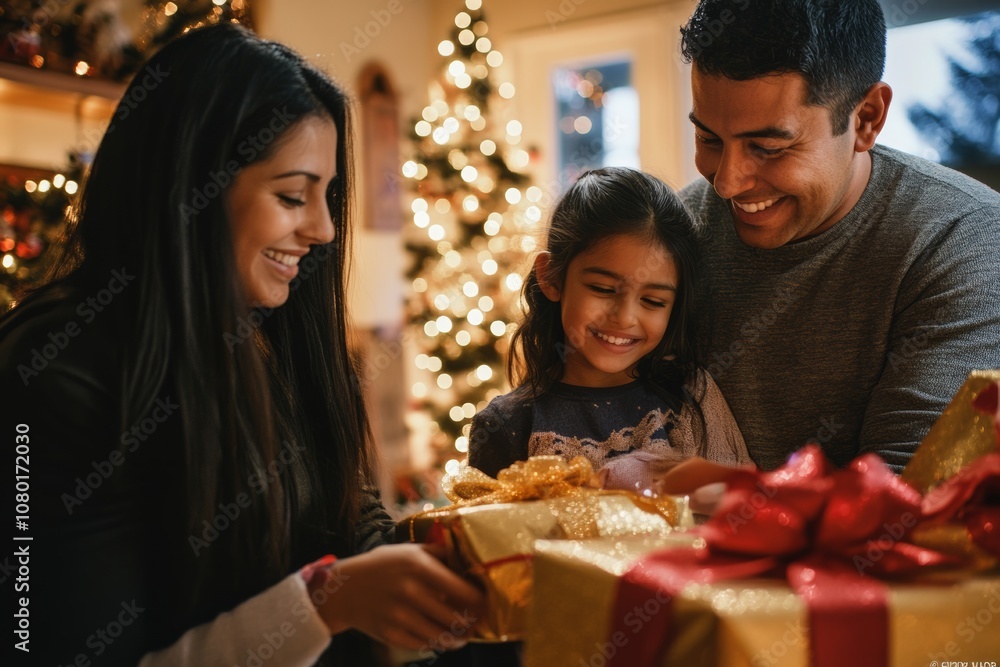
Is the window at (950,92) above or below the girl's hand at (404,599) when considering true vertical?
above

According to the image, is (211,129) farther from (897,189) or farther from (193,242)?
(897,189)

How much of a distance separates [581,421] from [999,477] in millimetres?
862

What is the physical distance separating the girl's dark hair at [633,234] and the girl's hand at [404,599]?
0.70 meters

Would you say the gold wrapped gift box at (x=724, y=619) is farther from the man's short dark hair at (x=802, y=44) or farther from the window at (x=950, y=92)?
the window at (x=950, y=92)

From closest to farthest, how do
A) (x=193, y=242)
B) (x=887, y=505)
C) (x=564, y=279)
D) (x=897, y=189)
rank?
1. (x=887, y=505)
2. (x=193, y=242)
3. (x=897, y=189)
4. (x=564, y=279)

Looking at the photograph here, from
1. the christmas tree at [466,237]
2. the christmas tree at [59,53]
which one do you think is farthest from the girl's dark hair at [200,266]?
the christmas tree at [466,237]

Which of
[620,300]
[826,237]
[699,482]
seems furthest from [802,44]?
[699,482]

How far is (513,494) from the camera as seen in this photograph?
3.43 ft

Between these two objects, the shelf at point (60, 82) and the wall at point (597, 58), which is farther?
the wall at point (597, 58)

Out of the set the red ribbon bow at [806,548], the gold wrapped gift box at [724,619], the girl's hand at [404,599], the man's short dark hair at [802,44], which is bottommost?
the girl's hand at [404,599]

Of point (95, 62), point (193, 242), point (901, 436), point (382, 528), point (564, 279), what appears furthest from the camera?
point (95, 62)

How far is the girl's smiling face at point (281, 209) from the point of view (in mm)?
1185

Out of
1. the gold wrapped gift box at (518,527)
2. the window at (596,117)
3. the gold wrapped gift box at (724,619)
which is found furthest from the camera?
the window at (596,117)

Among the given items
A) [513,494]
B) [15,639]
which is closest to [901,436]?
[513,494]
